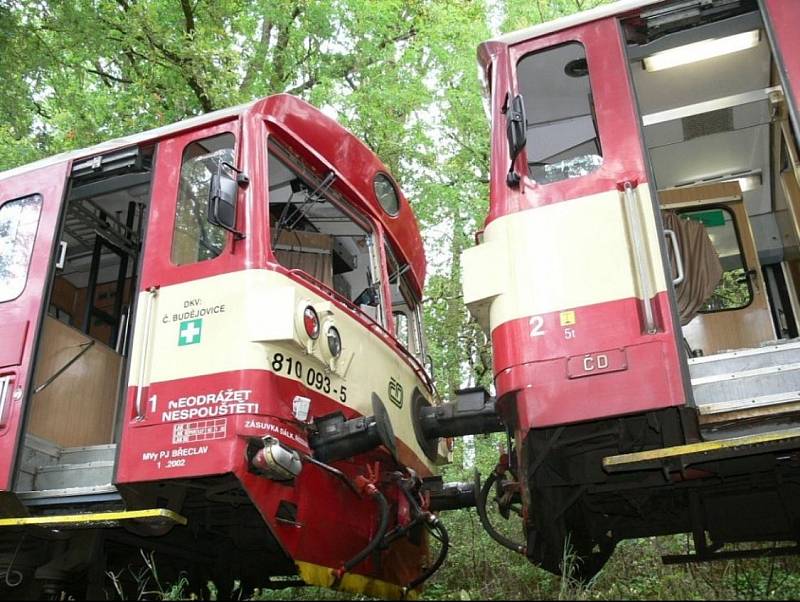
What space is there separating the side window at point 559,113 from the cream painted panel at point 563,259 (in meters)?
0.33

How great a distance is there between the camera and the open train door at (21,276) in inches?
203

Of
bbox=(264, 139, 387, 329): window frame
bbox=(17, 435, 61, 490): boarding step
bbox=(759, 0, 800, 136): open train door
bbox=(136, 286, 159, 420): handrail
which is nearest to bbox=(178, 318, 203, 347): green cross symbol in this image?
bbox=(136, 286, 159, 420): handrail

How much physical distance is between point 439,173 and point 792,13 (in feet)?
36.2

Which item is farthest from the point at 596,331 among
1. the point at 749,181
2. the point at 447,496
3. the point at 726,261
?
the point at 749,181

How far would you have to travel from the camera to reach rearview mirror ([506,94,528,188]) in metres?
4.62

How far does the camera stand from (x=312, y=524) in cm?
496

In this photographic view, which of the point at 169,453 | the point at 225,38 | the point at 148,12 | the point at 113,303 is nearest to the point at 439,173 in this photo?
the point at 225,38

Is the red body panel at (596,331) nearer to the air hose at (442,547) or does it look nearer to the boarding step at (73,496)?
the air hose at (442,547)

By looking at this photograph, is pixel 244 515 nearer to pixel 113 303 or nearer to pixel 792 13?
pixel 113 303

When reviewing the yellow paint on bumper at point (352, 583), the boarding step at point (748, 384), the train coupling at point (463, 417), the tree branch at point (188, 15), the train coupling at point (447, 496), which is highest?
the tree branch at point (188, 15)

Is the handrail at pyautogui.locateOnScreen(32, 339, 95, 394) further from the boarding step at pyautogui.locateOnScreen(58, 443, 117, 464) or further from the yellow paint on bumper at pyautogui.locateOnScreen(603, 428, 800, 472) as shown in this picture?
the yellow paint on bumper at pyautogui.locateOnScreen(603, 428, 800, 472)

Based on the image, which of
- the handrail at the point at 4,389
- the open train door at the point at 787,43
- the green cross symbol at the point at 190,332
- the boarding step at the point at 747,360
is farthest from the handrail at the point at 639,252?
the handrail at the point at 4,389

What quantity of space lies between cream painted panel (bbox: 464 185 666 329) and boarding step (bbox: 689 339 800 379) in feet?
1.59

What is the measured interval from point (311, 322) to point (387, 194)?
8.19 ft
